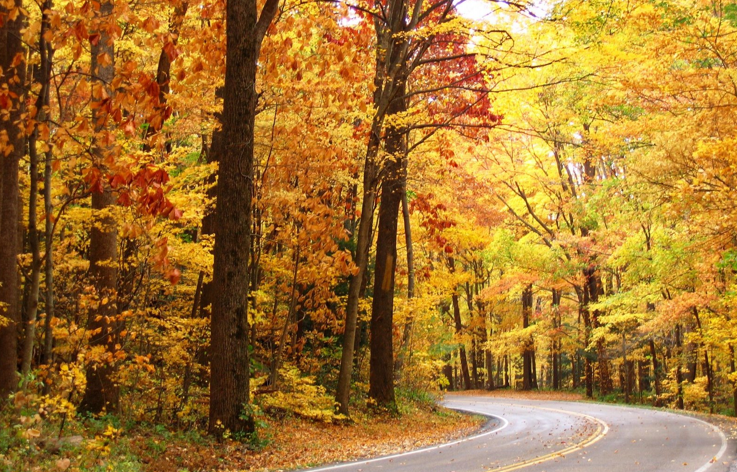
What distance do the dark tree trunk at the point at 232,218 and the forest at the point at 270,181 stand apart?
0.11 ft

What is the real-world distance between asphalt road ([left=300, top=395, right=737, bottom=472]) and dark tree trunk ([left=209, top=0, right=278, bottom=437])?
205cm

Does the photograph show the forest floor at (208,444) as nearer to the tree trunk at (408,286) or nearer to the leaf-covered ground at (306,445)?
the leaf-covered ground at (306,445)

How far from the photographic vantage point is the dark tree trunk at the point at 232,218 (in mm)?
9625

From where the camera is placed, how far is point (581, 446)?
11562 millimetres

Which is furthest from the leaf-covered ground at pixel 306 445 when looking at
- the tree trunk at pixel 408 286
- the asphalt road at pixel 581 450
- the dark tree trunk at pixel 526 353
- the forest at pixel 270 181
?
the dark tree trunk at pixel 526 353

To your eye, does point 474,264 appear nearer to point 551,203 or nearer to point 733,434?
point 551,203

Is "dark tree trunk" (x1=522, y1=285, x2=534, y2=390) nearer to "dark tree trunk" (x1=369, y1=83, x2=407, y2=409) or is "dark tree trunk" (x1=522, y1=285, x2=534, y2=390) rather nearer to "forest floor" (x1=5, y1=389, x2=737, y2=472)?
"forest floor" (x1=5, y1=389, x2=737, y2=472)

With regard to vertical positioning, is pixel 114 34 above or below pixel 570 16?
below

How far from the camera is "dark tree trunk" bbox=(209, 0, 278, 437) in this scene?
31.6 ft

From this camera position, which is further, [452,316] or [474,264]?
[452,316]

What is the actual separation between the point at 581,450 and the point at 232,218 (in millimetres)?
7086

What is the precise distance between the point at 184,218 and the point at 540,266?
21.8 m

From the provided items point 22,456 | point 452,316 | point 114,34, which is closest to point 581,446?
point 22,456

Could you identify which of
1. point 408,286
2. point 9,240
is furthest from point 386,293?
point 9,240
